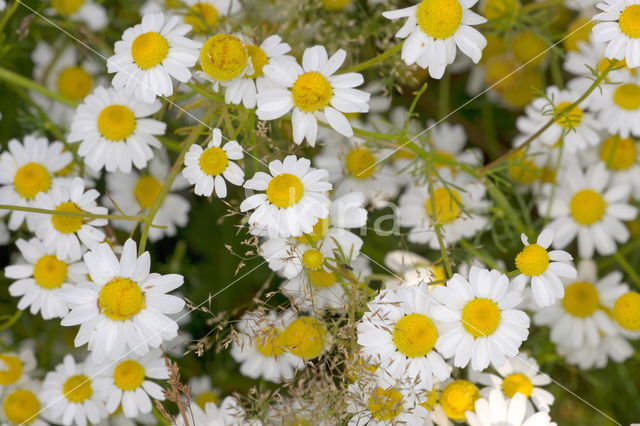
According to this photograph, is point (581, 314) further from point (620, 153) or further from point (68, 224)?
point (68, 224)

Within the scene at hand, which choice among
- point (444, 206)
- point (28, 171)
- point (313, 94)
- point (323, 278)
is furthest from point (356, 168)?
point (28, 171)

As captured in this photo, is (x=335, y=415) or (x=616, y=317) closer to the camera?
(x=335, y=415)

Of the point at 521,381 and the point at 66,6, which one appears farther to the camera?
the point at 66,6

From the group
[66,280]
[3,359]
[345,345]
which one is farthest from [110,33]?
[345,345]

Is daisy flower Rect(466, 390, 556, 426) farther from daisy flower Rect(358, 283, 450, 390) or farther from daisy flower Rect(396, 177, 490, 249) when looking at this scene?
daisy flower Rect(396, 177, 490, 249)

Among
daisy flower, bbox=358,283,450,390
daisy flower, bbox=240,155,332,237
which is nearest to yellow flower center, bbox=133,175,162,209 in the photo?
daisy flower, bbox=240,155,332,237

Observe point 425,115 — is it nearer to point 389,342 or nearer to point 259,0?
point 259,0
